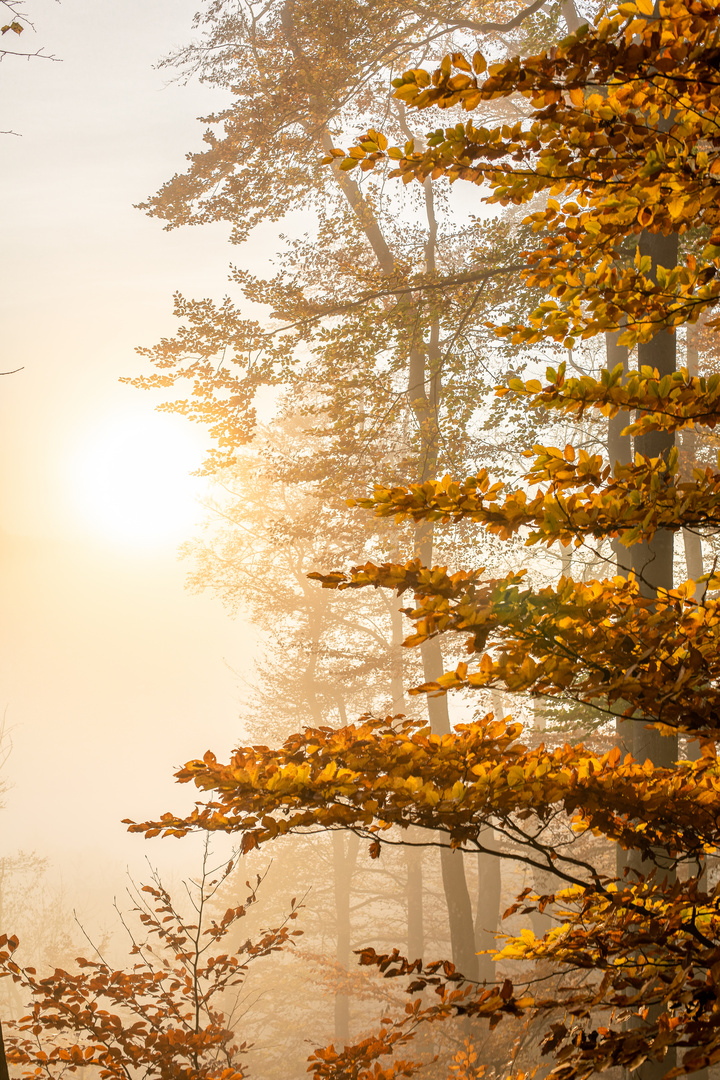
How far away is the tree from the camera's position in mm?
1478

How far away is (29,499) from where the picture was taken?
70.1 metres

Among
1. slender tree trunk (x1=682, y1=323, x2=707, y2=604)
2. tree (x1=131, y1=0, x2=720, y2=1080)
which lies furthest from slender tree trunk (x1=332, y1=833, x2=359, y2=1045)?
tree (x1=131, y1=0, x2=720, y2=1080)

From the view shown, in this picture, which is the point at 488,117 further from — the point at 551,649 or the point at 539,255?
the point at 551,649

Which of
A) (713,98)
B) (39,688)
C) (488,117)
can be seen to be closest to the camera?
(713,98)

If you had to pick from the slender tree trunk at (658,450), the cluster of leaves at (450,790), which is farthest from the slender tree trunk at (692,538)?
the cluster of leaves at (450,790)

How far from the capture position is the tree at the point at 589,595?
1.48 m

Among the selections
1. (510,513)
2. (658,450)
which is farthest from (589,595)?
(658,450)

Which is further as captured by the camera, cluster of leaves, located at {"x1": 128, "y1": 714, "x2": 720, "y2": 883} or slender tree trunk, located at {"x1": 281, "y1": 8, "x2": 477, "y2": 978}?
slender tree trunk, located at {"x1": 281, "y1": 8, "x2": 477, "y2": 978}

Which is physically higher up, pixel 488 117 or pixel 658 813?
pixel 488 117

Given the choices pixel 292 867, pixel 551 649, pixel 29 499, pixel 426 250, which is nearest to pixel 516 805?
pixel 551 649

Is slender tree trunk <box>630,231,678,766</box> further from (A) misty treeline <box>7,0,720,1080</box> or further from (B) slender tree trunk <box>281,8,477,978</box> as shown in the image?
(B) slender tree trunk <box>281,8,477,978</box>

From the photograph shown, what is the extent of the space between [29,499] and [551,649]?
77.4m

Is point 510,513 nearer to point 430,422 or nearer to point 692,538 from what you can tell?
point 430,422

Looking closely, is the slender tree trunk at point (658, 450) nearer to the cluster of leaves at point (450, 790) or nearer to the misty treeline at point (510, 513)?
the misty treeline at point (510, 513)
